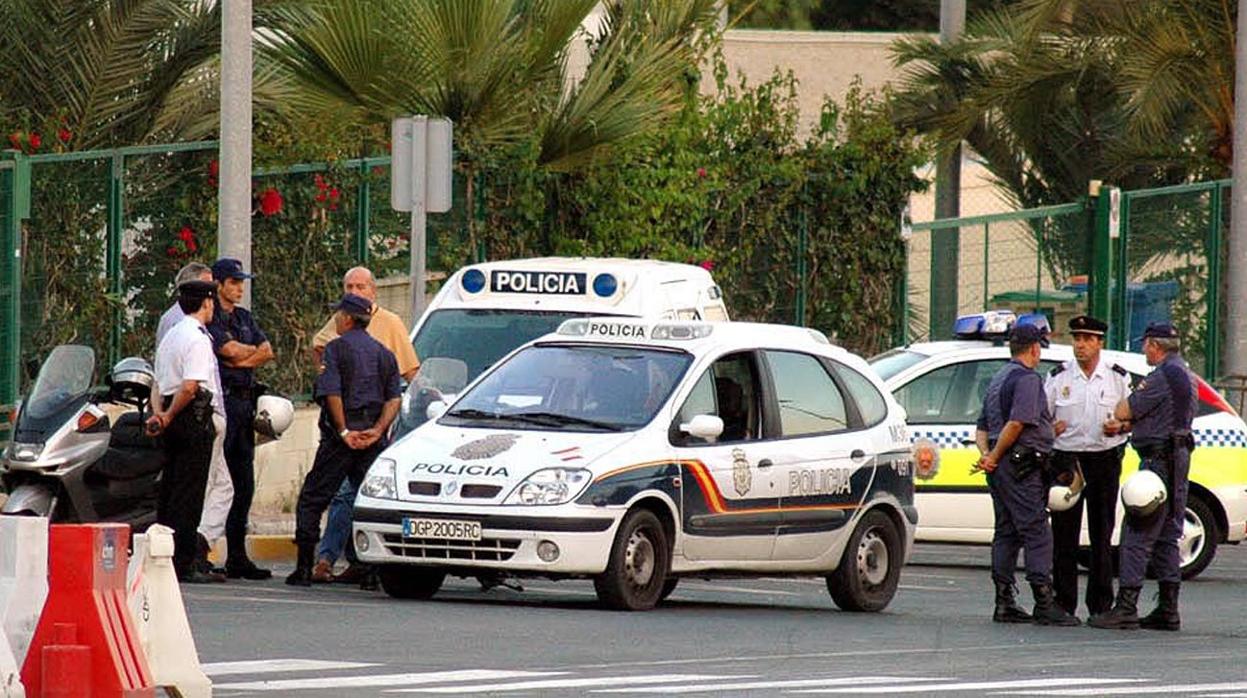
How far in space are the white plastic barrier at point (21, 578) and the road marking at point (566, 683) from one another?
1.48 meters

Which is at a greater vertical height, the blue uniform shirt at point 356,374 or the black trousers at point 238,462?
the blue uniform shirt at point 356,374

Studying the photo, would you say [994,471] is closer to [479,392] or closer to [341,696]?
[479,392]

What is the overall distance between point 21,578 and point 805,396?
7.01 meters

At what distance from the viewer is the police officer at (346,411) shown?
15.9m

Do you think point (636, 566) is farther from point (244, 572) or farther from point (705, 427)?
point (244, 572)

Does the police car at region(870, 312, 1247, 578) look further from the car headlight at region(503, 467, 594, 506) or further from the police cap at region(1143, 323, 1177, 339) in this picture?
the car headlight at region(503, 467, 594, 506)

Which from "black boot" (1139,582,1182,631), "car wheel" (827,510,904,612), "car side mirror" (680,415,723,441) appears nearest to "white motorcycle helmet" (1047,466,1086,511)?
"black boot" (1139,582,1182,631)

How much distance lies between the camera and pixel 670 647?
12.9m

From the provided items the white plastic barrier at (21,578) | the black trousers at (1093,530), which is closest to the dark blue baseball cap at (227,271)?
the black trousers at (1093,530)

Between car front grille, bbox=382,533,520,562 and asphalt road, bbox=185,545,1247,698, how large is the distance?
278 millimetres

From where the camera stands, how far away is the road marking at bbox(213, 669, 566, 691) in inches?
420

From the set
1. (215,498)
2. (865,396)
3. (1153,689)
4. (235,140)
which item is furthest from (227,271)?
(1153,689)

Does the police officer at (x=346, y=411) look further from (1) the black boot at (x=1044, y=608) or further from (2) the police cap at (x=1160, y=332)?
(2) the police cap at (x=1160, y=332)

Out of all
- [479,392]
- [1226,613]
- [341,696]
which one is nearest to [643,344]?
[479,392]
